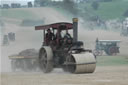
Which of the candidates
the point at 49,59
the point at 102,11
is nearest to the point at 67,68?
the point at 49,59

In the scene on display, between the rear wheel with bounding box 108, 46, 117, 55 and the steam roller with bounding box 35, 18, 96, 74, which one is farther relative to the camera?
the rear wheel with bounding box 108, 46, 117, 55

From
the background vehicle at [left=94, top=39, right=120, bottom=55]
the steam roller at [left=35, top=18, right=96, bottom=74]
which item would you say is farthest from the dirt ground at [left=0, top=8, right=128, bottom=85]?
the background vehicle at [left=94, top=39, right=120, bottom=55]

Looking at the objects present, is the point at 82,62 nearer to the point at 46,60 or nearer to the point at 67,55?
the point at 67,55

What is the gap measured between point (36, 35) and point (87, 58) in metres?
21.5

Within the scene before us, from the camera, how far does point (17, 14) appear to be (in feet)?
177

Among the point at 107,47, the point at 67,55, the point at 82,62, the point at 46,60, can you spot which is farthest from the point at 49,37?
the point at 107,47

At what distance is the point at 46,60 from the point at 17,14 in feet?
94.7

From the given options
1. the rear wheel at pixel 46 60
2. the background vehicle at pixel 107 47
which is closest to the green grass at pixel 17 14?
the background vehicle at pixel 107 47

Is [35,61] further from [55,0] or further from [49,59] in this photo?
[55,0]

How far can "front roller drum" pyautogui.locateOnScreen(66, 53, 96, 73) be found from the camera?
77.8 feet

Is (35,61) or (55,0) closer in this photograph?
(35,61)

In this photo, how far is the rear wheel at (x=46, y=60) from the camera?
25188 millimetres

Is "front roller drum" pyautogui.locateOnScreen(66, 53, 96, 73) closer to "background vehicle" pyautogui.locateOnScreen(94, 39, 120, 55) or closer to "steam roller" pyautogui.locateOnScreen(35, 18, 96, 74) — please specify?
"steam roller" pyautogui.locateOnScreen(35, 18, 96, 74)

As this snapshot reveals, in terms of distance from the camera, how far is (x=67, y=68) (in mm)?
25266
